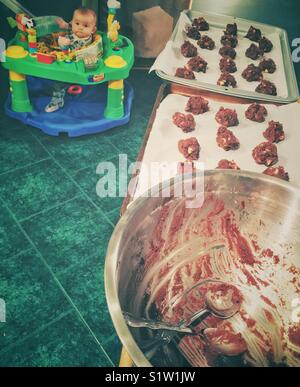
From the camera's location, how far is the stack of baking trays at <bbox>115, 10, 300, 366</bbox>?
1510mm

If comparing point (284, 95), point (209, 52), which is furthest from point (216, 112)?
point (209, 52)

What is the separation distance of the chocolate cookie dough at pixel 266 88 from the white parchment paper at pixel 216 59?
0.11m

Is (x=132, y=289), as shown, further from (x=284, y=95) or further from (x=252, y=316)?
(x=284, y=95)

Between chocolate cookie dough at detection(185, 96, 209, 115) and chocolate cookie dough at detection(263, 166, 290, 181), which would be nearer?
chocolate cookie dough at detection(263, 166, 290, 181)

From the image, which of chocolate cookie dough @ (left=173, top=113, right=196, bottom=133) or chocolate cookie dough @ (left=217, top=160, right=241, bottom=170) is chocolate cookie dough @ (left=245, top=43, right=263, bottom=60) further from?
chocolate cookie dough @ (left=217, top=160, right=241, bottom=170)

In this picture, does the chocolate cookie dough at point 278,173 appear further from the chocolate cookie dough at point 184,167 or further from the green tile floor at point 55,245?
the green tile floor at point 55,245

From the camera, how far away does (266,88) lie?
2.61 meters

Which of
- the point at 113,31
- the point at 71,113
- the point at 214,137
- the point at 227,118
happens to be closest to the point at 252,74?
the point at 227,118

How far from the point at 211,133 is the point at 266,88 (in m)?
0.66

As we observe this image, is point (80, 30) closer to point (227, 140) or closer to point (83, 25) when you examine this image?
point (83, 25)

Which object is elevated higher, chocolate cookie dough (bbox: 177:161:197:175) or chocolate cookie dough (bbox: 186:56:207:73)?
chocolate cookie dough (bbox: 186:56:207:73)

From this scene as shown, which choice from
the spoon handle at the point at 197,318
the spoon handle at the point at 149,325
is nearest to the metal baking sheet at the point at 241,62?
the spoon handle at the point at 197,318

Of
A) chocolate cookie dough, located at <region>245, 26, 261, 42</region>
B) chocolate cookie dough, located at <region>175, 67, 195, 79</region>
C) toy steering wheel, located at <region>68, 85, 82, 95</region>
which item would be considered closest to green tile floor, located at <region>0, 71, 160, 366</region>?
toy steering wheel, located at <region>68, 85, 82, 95</region>

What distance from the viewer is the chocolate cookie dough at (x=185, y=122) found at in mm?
2260
